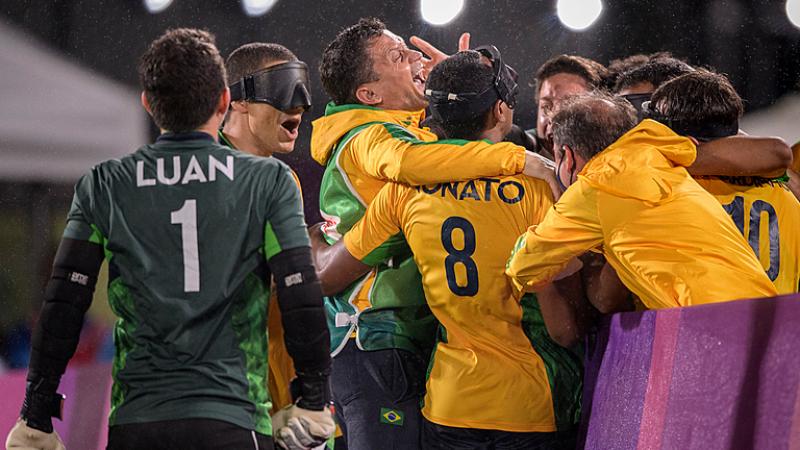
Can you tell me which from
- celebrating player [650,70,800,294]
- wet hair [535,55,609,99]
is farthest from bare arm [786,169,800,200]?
wet hair [535,55,609,99]

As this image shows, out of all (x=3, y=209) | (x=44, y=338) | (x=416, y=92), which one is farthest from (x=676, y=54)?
(x=44, y=338)

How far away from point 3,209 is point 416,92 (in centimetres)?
348

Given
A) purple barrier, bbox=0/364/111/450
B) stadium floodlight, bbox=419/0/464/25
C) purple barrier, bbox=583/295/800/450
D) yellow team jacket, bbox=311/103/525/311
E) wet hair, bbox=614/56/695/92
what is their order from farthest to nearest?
1. stadium floodlight, bbox=419/0/464/25
2. purple barrier, bbox=0/364/111/450
3. wet hair, bbox=614/56/695/92
4. yellow team jacket, bbox=311/103/525/311
5. purple barrier, bbox=583/295/800/450

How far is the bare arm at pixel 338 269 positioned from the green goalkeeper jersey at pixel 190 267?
1.00 meters

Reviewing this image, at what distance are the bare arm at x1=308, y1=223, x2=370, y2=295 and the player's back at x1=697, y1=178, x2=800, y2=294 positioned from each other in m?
1.16

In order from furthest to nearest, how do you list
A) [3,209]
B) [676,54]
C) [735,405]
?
1. [676,54]
2. [3,209]
3. [735,405]

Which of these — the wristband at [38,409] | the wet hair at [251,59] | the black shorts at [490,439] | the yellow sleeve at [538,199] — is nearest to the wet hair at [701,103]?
the yellow sleeve at [538,199]

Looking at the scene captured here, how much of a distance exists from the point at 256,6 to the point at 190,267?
446 centimetres

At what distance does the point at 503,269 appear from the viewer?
2.95 m

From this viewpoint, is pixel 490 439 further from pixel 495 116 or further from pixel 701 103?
pixel 701 103

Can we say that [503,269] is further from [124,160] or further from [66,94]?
[66,94]

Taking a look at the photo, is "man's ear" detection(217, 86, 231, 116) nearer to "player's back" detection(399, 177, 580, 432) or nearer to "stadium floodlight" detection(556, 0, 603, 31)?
"player's back" detection(399, 177, 580, 432)

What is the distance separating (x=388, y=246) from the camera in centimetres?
323

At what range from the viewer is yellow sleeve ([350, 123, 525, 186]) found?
295cm
